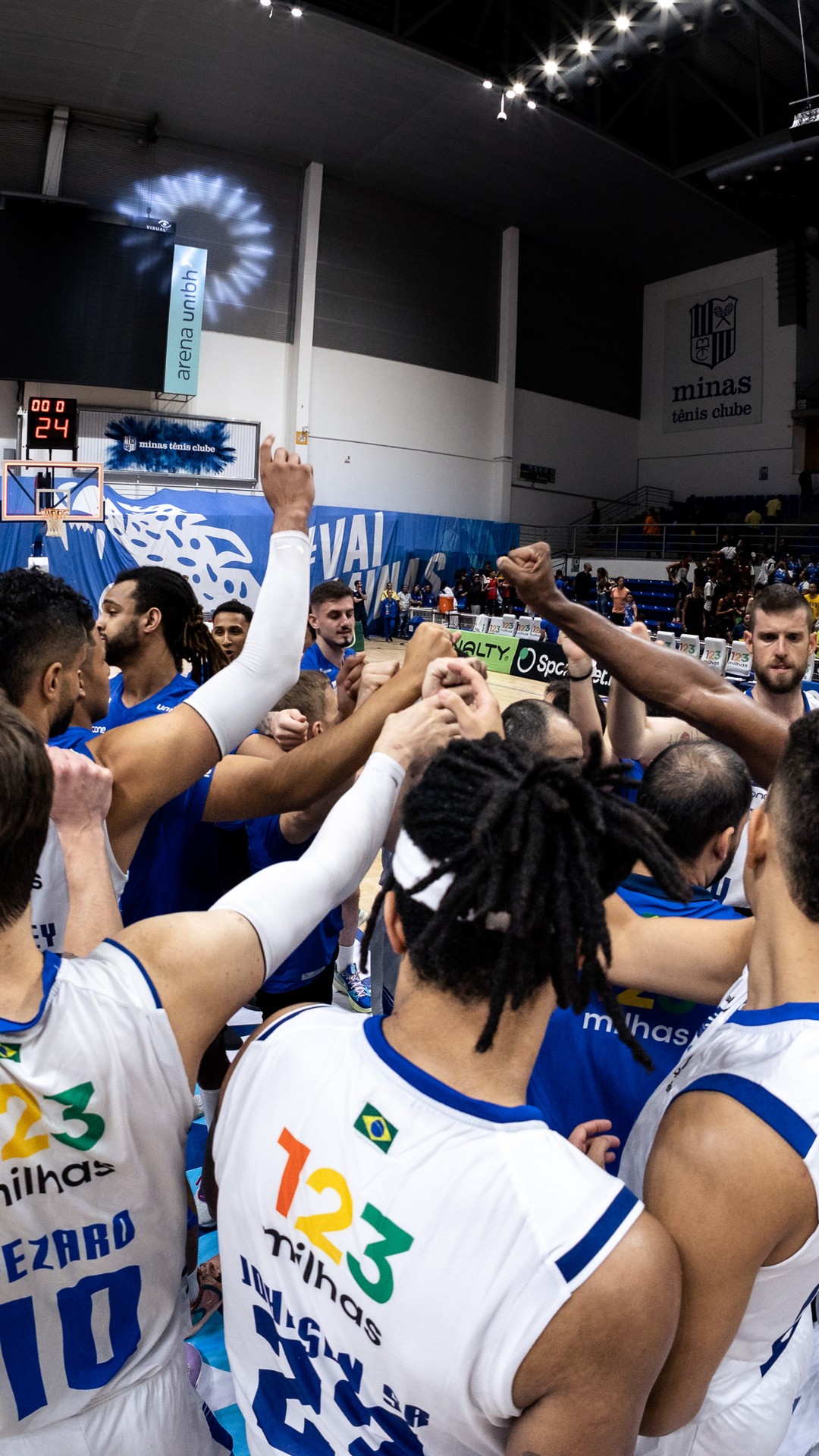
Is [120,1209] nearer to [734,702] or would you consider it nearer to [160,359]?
[734,702]

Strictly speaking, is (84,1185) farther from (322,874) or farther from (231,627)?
(231,627)

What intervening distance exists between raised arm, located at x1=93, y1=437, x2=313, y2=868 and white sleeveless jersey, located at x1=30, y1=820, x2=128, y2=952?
0.38 ft

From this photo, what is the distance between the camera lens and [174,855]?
2691 millimetres

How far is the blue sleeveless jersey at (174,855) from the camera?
8.46ft

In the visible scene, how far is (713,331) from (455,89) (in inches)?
417

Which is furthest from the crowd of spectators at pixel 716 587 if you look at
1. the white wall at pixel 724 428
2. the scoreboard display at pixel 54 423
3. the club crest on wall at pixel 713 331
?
the scoreboard display at pixel 54 423

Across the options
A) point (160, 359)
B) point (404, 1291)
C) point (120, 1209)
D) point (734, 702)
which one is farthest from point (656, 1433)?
point (160, 359)

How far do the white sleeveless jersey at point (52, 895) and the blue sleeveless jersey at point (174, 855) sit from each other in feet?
2.09

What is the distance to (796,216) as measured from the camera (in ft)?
72.4

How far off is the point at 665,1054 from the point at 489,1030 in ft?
3.18

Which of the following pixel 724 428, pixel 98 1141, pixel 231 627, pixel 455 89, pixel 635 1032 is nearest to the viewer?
pixel 98 1141

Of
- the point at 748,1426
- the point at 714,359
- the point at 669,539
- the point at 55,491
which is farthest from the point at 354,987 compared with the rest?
the point at 714,359

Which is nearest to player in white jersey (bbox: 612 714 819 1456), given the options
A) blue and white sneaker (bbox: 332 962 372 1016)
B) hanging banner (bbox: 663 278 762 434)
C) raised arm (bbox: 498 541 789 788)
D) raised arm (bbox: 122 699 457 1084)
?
raised arm (bbox: 122 699 457 1084)

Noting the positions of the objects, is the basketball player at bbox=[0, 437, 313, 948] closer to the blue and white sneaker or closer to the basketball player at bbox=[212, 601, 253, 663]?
the blue and white sneaker
